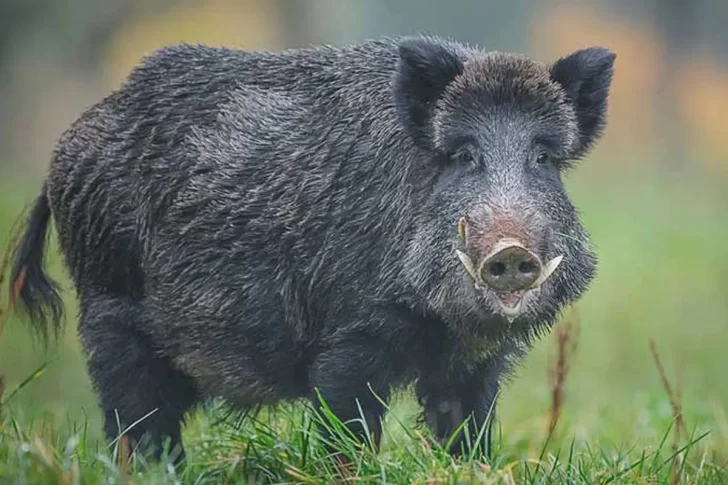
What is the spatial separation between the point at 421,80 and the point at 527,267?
3.25ft

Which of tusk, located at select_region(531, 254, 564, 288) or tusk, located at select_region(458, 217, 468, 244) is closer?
tusk, located at select_region(531, 254, 564, 288)

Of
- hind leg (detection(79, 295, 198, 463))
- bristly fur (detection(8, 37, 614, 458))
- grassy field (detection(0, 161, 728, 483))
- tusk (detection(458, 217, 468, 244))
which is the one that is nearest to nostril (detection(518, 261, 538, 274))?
bristly fur (detection(8, 37, 614, 458))

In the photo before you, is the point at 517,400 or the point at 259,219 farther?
the point at 517,400

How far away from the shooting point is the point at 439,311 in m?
5.08

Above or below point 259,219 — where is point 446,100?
above

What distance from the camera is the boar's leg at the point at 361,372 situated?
517 cm

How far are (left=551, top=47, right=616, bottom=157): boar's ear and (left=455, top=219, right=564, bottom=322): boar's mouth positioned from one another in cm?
72

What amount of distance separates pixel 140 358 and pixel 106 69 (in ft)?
62.9

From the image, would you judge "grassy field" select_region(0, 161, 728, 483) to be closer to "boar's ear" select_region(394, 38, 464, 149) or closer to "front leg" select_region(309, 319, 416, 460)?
"front leg" select_region(309, 319, 416, 460)

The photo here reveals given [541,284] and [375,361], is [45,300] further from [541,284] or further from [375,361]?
[541,284]

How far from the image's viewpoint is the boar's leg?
5.17 metres

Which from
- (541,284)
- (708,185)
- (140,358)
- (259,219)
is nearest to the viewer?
(541,284)

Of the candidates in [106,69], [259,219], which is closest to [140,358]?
[259,219]

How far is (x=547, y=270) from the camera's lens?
15.5 feet
